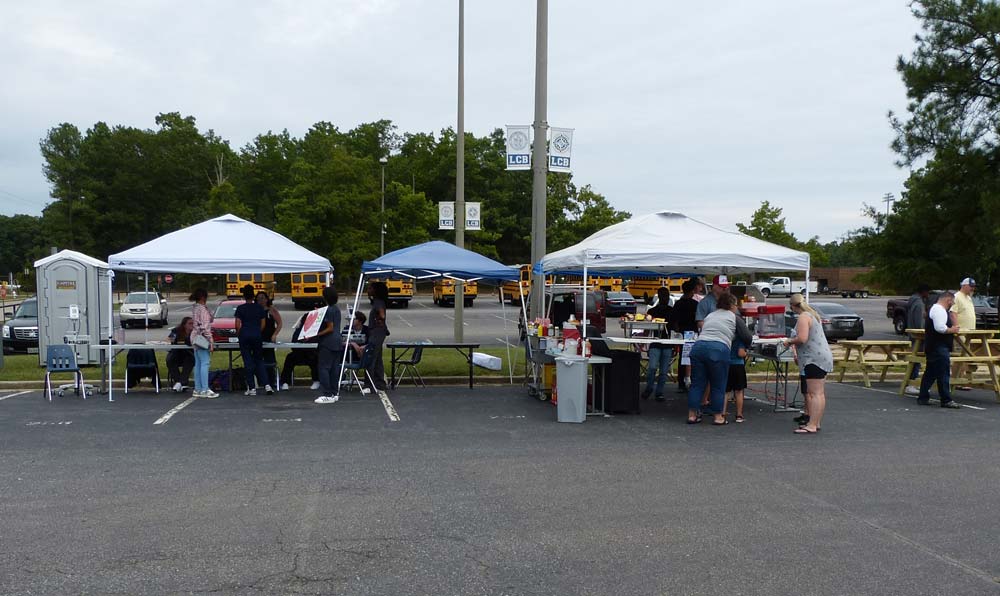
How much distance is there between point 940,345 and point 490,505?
27.8 feet

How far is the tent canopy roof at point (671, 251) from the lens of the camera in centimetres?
1097

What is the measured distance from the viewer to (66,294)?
1590 cm

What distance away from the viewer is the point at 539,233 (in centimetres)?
1409

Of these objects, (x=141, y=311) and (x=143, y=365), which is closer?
(x=143, y=365)

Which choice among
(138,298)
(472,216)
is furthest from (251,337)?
(138,298)

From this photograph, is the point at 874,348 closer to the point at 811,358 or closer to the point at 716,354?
the point at 811,358

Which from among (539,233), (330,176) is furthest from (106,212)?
(539,233)

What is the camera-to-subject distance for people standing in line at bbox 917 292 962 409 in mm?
11430

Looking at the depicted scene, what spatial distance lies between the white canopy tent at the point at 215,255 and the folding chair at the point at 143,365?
0.57 meters

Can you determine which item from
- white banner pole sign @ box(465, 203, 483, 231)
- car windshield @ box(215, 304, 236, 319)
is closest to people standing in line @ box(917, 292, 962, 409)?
white banner pole sign @ box(465, 203, 483, 231)

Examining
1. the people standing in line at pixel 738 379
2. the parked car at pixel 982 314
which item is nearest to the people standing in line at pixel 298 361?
the people standing in line at pixel 738 379

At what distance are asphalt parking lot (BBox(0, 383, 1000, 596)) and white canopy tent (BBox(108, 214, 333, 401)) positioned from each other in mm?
2563

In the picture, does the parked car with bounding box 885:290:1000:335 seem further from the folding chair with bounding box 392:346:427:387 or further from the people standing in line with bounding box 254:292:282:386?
the people standing in line with bounding box 254:292:282:386

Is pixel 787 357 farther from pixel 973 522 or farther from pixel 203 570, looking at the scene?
pixel 203 570
